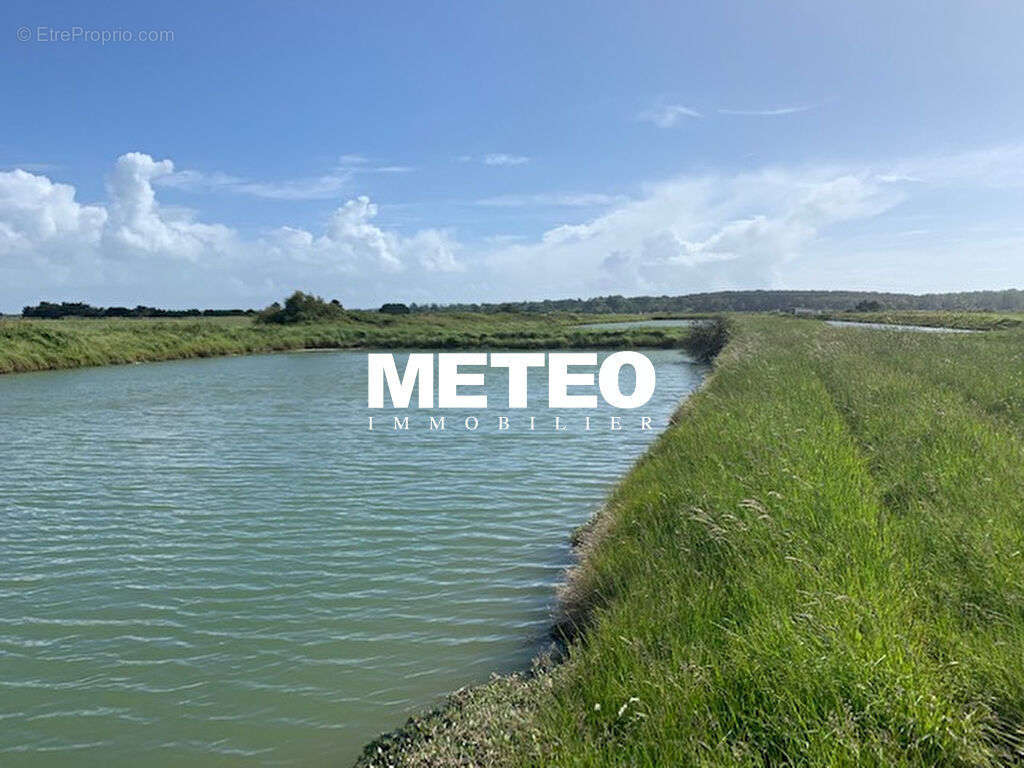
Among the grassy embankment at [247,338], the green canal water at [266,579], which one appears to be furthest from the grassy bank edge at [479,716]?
the grassy embankment at [247,338]

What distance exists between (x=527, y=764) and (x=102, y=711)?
12.6ft

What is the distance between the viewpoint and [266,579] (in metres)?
8.45

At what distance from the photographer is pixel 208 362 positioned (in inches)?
1836

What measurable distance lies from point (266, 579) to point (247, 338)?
5125 centimetres

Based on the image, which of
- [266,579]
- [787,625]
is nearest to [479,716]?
[787,625]

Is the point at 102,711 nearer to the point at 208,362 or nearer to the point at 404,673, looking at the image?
the point at 404,673

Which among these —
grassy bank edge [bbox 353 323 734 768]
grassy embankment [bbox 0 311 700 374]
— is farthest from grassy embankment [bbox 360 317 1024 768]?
grassy embankment [bbox 0 311 700 374]

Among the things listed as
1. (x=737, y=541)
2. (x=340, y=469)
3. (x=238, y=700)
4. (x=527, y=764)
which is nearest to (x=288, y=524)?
(x=340, y=469)

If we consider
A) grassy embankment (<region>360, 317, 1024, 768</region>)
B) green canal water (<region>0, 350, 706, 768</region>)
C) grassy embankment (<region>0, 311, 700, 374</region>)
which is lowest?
green canal water (<region>0, 350, 706, 768</region>)

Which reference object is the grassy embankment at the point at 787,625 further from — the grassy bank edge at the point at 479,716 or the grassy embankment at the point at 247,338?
the grassy embankment at the point at 247,338

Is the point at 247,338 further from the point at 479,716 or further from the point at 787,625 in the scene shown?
the point at 787,625

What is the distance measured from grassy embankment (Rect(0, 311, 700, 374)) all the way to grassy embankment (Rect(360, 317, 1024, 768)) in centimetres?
3860

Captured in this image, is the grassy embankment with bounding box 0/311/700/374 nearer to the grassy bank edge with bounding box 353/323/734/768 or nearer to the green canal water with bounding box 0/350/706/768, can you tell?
the green canal water with bounding box 0/350/706/768

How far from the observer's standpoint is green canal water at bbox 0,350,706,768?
573cm
